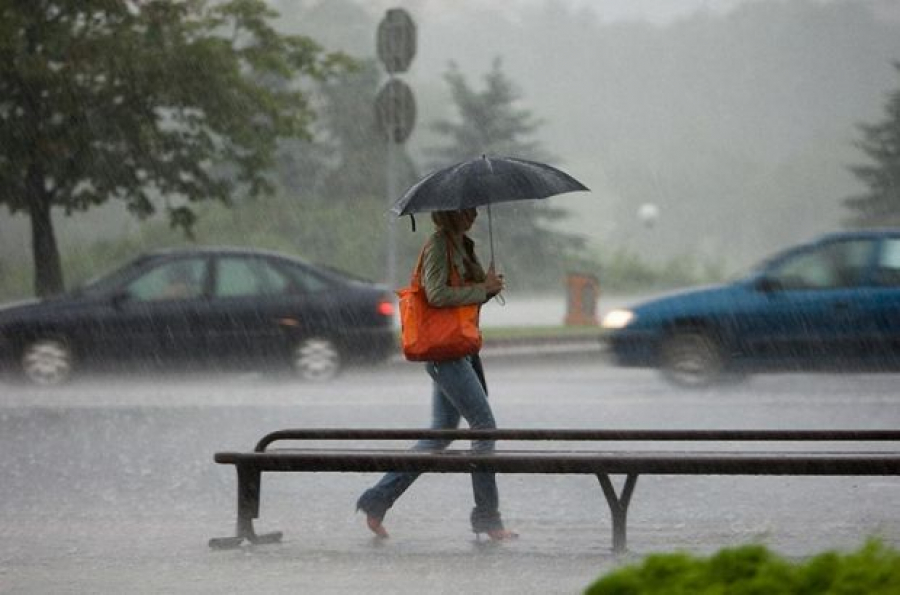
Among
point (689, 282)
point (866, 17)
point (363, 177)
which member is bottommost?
point (689, 282)

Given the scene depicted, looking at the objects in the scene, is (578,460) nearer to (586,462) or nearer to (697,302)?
(586,462)

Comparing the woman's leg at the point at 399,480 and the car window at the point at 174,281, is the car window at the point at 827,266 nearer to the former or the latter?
the car window at the point at 174,281

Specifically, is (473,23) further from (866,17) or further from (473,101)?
(473,101)

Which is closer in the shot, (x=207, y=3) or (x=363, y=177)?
(x=207, y=3)

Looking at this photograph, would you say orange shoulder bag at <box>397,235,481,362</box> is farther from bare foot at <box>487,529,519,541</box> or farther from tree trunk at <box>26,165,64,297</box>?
tree trunk at <box>26,165,64,297</box>

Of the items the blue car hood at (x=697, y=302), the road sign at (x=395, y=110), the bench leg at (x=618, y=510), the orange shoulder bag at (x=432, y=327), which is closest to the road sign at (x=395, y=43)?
the road sign at (x=395, y=110)

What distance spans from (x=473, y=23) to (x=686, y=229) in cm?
2743

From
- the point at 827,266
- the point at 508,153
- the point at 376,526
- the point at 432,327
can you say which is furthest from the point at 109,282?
the point at 508,153

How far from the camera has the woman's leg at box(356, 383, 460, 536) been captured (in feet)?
24.3

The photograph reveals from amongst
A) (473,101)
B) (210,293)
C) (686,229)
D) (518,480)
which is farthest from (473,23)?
(518,480)

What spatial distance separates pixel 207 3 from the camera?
878 inches

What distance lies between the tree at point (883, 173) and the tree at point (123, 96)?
28526mm

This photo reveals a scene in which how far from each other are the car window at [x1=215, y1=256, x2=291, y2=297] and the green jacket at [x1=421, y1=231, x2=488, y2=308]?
9472 millimetres

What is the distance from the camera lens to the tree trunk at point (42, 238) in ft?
71.8
